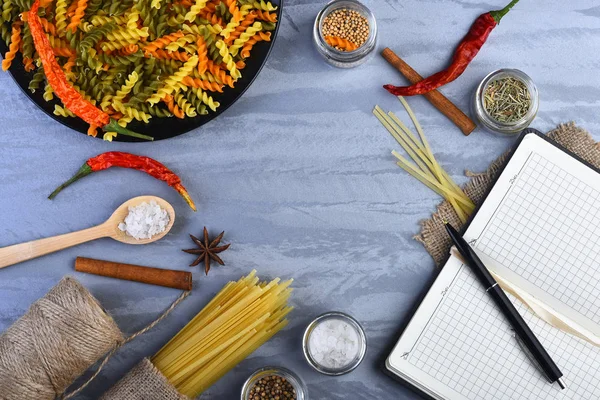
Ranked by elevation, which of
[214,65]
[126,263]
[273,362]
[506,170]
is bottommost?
[273,362]

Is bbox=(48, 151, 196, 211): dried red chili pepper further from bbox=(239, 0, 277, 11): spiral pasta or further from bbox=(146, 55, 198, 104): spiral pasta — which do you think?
bbox=(239, 0, 277, 11): spiral pasta

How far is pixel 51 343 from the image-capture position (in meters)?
1.62

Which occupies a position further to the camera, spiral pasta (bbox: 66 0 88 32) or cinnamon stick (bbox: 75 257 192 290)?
cinnamon stick (bbox: 75 257 192 290)

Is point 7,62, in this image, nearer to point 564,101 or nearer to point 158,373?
point 158,373

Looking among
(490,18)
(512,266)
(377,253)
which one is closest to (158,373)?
(377,253)

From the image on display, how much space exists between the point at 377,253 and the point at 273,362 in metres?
0.43

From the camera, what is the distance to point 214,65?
1.68m

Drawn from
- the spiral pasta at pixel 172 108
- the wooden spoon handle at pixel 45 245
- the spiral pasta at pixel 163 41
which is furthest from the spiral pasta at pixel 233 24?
the wooden spoon handle at pixel 45 245

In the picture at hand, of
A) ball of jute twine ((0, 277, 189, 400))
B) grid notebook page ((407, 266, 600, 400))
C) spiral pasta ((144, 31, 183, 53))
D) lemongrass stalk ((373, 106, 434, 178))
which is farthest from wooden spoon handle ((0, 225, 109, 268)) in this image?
grid notebook page ((407, 266, 600, 400))

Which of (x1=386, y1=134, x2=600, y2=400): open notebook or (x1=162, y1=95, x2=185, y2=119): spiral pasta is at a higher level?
(x1=162, y1=95, x2=185, y2=119): spiral pasta

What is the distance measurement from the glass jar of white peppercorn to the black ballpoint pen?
0.58 meters

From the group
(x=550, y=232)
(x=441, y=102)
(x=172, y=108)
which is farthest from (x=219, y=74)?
(x=550, y=232)

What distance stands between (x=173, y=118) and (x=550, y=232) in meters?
1.10

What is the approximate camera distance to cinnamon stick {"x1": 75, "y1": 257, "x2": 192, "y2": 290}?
5.82ft
